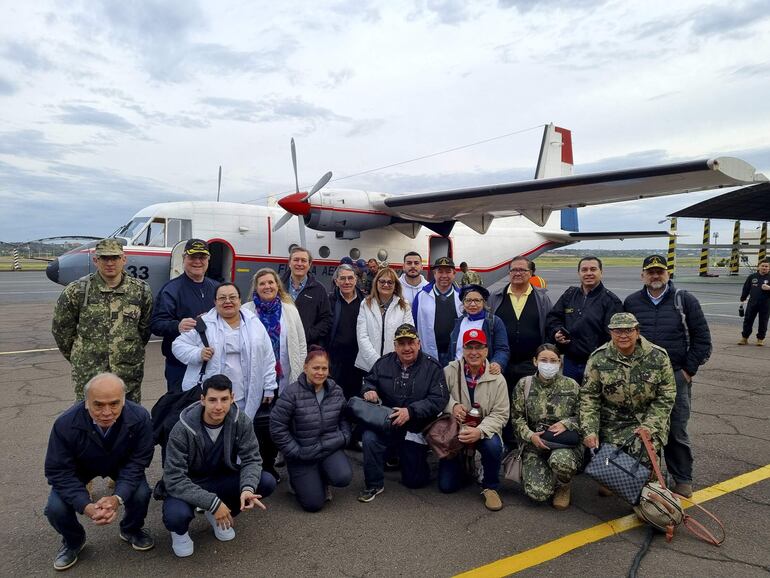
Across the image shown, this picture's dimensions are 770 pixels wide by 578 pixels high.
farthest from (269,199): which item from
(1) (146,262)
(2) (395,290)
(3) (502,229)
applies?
(2) (395,290)

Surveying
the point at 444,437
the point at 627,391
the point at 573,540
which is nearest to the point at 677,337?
the point at 627,391

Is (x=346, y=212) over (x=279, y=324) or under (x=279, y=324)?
over

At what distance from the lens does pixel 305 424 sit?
13.5ft

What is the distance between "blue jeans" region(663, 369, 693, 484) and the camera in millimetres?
4148

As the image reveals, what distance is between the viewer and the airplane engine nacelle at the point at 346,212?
11.1 meters

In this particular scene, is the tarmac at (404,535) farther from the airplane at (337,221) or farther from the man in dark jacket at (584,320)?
the airplane at (337,221)

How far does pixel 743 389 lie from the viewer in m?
7.44

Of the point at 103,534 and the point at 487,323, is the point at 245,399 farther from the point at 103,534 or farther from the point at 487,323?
the point at 487,323

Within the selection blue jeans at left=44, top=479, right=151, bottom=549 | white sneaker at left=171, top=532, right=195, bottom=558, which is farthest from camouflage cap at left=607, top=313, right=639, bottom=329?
blue jeans at left=44, top=479, right=151, bottom=549

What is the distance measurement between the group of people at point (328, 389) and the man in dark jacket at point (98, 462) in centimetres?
1

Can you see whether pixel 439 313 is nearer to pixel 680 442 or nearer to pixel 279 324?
pixel 279 324

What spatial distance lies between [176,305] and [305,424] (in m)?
1.51

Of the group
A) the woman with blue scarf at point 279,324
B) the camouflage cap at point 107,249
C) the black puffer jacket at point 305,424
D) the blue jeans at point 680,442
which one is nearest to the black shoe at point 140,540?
the black puffer jacket at point 305,424

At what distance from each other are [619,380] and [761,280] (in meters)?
9.45
